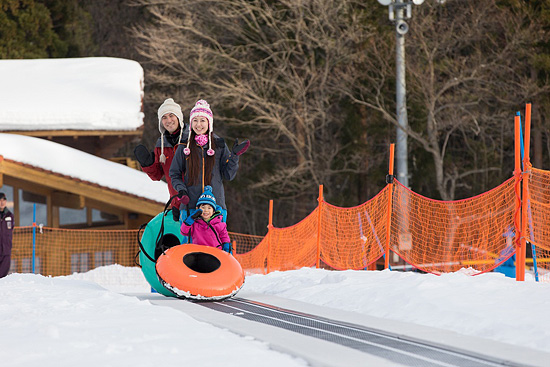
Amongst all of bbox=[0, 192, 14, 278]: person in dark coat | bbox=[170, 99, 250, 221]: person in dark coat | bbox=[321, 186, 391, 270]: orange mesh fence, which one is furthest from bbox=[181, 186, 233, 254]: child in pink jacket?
bbox=[0, 192, 14, 278]: person in dark coat

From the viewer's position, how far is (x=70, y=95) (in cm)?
2497

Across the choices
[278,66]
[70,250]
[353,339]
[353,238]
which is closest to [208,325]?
[353,339]

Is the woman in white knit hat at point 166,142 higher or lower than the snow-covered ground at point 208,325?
higher

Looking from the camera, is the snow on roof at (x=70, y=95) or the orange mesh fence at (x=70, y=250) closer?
the orange mesh fence at (x=70, y=250)

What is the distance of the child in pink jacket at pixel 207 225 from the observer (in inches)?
341

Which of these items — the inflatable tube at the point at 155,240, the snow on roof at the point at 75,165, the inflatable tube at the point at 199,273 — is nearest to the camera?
the inflatable tube at the point at 199,273

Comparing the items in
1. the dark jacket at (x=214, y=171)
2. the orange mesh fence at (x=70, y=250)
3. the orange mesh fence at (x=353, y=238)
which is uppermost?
the dark jacket at (x=214, y=171)

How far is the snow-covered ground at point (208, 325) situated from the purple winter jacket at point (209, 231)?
92 cm

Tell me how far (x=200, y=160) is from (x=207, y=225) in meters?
0.70

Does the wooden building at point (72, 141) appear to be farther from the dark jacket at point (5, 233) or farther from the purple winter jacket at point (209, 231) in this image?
the purple winter jacket at point (209, 231)

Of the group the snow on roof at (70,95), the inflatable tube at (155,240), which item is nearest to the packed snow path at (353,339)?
the inflatable tube at (155,240)

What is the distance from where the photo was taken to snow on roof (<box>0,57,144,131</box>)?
74.6 feet

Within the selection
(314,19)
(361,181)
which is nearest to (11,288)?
(314,19)

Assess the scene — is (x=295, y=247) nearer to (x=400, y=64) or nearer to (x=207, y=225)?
(x=400, y=64)
